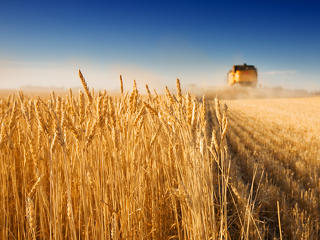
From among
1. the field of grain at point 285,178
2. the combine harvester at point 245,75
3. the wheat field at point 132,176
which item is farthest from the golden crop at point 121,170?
the combine harvester at point 245,75

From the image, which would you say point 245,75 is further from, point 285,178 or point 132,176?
point 132,176

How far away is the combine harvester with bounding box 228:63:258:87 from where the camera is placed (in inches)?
926

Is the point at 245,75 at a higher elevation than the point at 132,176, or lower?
higher

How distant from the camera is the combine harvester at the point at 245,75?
23.5 meters

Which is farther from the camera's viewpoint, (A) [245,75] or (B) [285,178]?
(A) [245,75]

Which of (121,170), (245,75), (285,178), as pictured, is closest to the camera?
(121,170)

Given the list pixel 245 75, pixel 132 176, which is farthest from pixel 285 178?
pixel 245 75

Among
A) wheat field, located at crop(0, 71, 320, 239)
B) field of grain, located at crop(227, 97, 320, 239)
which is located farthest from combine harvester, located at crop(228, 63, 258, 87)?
wheat field, located at crop(0, 71, 320, 239)

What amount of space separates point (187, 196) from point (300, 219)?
1.65 metres

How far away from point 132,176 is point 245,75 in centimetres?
2441

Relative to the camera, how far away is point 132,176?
1.41 metres

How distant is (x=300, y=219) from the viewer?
2078 mm

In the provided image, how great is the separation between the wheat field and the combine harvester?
68.8ft

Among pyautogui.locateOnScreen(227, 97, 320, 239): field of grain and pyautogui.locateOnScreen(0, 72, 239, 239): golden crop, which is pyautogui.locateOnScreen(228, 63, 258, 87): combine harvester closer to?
pyautogui.locateOnScreen(227, 97, 320, 239): field of grain
